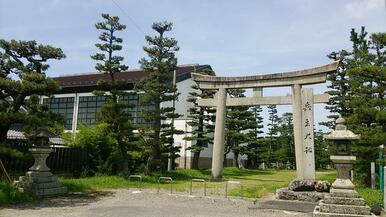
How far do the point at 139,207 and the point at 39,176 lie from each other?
14.1 ft

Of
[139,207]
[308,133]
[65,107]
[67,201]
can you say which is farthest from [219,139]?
[65,107]

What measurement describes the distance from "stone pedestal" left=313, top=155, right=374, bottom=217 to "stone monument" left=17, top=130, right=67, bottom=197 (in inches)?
371

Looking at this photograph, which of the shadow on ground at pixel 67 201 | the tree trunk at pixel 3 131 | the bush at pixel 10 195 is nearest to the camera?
the shadow on ground at pixel 67 201

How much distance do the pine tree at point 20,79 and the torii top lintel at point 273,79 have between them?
933 cm

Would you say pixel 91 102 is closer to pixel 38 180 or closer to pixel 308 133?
pixel 38 180

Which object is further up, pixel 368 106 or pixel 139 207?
pixel 368 106

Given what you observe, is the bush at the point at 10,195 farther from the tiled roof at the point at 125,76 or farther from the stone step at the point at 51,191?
the tiled roof at the point at 125,76

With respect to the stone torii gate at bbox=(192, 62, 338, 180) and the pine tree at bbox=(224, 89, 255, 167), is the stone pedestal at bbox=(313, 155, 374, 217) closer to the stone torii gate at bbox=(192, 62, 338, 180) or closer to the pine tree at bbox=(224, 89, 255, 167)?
the stone torii gate at bbox=(192, 62, 338, 180)

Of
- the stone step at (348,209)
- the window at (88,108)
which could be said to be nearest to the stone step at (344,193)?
the stone step at (348,209)

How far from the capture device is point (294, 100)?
18.4 m

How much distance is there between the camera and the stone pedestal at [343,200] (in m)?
10.8

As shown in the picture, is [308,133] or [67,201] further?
[308,133]

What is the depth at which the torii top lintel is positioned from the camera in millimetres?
17672

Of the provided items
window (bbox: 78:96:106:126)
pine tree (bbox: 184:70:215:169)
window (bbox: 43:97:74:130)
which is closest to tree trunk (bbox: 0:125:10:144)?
pine tree (bbox: 184:70:215:169)
